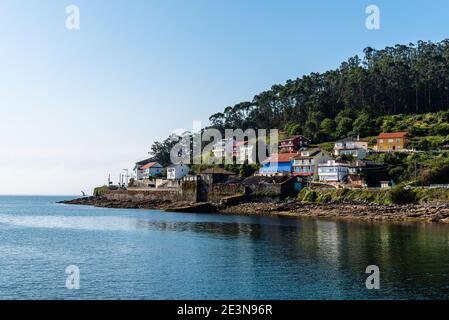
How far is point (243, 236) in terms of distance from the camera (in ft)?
155

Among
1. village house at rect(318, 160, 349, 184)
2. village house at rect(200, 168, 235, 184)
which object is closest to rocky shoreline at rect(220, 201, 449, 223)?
village house at rect(318, 160, 349, 184)

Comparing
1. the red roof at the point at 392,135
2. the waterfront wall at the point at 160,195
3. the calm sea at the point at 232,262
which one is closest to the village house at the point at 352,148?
the red roof at the point at 392,135

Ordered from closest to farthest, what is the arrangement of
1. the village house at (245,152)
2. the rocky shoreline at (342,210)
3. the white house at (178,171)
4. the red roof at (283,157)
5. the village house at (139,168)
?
the rocky shoreline at (342,210)
the red roof at (283,157)
the village house at (245,152)
the white house at (178,171)
the village house at (139,168)

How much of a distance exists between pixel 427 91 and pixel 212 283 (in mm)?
101055

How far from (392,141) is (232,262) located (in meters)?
66.6

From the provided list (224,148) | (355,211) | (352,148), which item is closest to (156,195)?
(224,148)

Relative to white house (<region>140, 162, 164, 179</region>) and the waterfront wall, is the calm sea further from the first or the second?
white house (<region>140, 162, 164, 179</region>)

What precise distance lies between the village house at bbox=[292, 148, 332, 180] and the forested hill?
1661cm

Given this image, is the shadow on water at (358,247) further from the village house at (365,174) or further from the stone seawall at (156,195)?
the stone seawall at (156,195)

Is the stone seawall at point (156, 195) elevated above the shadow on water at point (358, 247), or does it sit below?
above

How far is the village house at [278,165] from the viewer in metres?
93.1

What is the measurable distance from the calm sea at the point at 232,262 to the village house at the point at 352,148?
3674 cm

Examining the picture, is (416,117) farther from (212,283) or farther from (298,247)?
(212,283)
